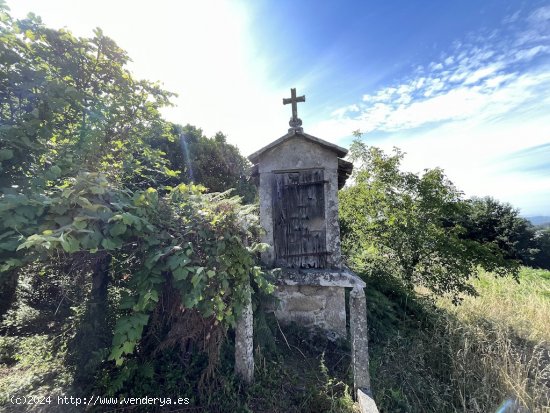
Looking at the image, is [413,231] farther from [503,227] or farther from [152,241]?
[503,227]

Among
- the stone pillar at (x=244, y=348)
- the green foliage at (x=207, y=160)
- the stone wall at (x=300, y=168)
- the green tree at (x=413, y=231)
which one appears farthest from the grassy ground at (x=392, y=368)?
the green foliage at (x=207, y=160)

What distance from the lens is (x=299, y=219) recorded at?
14.1ft

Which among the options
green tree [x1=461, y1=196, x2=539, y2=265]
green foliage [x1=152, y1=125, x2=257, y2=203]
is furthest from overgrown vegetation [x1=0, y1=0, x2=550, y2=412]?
green tree [x1=461, y1=196, x2=539, y2=265]

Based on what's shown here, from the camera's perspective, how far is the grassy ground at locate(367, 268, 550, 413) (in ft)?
11.0

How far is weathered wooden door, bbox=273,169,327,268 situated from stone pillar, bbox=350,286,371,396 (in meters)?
0.96

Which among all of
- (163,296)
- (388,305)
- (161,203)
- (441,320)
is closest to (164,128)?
(161,203)

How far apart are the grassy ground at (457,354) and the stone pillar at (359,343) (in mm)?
336

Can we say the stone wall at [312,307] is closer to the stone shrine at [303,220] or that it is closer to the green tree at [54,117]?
the stone shrine at [303,220]

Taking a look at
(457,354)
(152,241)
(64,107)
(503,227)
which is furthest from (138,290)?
(503,227)

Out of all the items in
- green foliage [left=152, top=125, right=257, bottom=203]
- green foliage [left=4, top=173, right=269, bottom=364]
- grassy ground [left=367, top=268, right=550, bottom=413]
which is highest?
green foliage [left=152, top=125, right=257, bottom=203]

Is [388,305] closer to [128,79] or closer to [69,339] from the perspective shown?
[69,339]

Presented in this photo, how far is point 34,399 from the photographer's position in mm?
2496

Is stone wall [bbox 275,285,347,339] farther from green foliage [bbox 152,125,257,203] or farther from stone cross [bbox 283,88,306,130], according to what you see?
green foliage [bbox 152,125,257,203]

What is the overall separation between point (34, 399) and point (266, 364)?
2.49 meters
